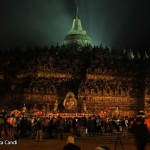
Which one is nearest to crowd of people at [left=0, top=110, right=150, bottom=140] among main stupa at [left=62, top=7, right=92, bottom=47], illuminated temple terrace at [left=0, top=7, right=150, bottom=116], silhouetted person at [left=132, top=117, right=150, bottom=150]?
silhouetted person at [left=132, top=117, right=150, bottom=150]

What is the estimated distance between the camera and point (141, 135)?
1544 cm

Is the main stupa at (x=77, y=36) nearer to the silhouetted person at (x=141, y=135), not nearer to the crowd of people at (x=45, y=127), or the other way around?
the crowd of people at (x=45, y=127)

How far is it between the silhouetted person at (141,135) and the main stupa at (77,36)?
11799cm

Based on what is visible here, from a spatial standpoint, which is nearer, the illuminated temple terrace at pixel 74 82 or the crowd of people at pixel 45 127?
the crowd of people at pixel 45 127

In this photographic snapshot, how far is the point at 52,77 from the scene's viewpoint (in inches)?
3228

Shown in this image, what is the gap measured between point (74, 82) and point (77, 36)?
60.1 meters

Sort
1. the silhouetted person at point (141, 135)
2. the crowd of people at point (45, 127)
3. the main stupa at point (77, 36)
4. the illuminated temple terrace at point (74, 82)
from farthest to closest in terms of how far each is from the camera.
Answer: the main stupa at point (77, 36)
the illuminated temple terrace at point (74, 82)
the crowd of people at point (45, 127)
the silhouetted person at point (141, 135)

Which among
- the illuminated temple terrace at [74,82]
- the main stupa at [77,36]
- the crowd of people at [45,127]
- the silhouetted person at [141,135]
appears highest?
the main stupa at [77,36]

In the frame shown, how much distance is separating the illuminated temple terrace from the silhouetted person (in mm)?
Result: 44490

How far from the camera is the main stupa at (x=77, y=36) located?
13800cm

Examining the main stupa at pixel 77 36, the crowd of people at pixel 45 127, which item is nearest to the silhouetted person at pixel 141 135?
the crowd of people at pixel 45 127

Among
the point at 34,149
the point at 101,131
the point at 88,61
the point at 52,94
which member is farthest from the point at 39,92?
the point at 34,149

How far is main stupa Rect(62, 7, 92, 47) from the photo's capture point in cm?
Result: 13800

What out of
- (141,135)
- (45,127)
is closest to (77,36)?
(45,127)
